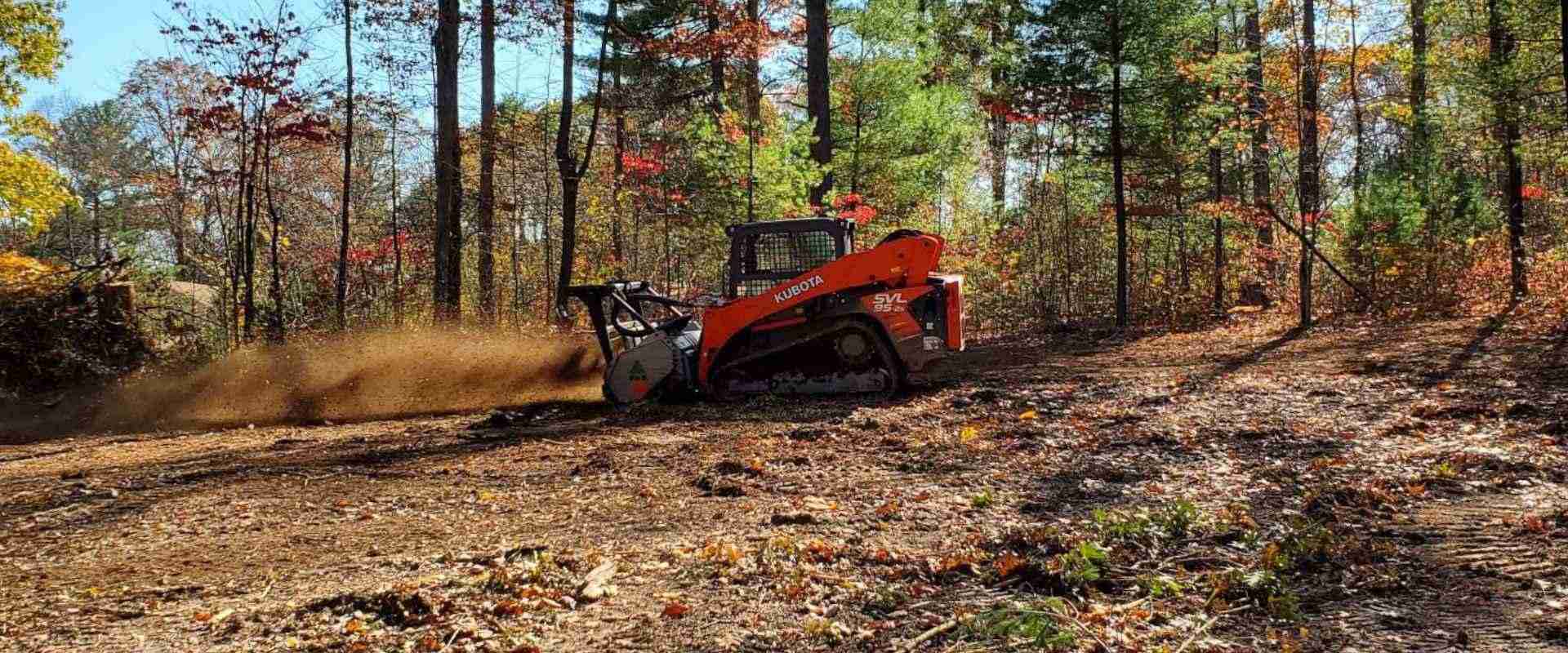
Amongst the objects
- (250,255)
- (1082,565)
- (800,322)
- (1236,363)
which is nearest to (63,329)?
(250,255)

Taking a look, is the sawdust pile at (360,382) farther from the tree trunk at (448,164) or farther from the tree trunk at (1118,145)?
the tree trunk at (1118,145)

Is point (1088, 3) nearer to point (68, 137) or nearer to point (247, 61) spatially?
point (247, 61)

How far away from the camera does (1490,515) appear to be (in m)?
4.41

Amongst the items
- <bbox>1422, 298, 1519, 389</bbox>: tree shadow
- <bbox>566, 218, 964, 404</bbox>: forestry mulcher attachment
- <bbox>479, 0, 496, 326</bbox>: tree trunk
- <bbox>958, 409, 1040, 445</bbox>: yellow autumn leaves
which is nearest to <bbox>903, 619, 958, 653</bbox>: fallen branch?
<bbox>958, 409, 1040, 445</bbox>: yellow autumn leaves

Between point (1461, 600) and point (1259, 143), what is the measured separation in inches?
572

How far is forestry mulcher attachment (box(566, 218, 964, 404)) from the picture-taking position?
937 cm

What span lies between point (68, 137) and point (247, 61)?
25171 mm

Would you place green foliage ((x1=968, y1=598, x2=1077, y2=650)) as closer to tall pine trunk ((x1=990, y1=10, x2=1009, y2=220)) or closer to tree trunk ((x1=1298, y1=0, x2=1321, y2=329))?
tree trunk ((x1=1298, y1=0, x2=1321, y2=329))

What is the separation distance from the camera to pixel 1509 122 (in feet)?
44.5

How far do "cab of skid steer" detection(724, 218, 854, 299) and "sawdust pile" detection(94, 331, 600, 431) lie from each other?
7.92ft

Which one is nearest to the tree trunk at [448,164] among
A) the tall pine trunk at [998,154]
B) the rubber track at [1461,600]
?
the tall pine trunk at [998,154]

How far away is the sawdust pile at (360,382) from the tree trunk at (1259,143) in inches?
433

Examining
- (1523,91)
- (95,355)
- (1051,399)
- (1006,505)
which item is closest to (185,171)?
(95,355)

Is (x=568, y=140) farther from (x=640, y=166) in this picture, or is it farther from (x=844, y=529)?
(x=844, y=529)
